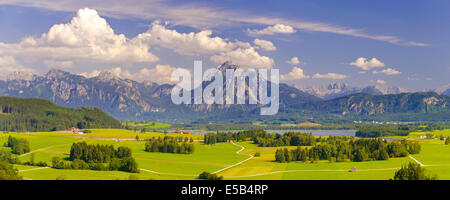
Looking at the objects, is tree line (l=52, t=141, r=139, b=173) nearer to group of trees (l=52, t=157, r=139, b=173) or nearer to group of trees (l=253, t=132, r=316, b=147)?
group of trees (l=52, t=157, r=139, b=173)

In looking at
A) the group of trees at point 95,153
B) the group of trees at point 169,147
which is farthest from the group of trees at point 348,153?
the group of trees at point 95,153

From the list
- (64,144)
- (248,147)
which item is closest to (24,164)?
(64,144)

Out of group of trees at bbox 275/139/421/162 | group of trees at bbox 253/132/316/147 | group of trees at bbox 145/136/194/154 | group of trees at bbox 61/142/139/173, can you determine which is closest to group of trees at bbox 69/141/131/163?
group of trees at bbox 61/142/139/173

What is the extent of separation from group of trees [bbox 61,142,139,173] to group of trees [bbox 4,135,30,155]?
22336 mm

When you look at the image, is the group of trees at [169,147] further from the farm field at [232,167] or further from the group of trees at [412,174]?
the group of trees at [412,174]

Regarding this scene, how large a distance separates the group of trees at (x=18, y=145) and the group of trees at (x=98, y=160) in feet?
73.3

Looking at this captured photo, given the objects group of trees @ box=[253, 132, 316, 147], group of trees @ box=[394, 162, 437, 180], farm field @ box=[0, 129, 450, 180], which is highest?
group of trees @ box=[394, 162, 437, 180]

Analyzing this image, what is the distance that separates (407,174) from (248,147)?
327 feet

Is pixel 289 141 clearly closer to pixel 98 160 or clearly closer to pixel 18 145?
pixel 98 160

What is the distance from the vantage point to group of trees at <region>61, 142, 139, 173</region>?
101 m

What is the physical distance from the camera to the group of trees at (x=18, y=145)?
452ft
